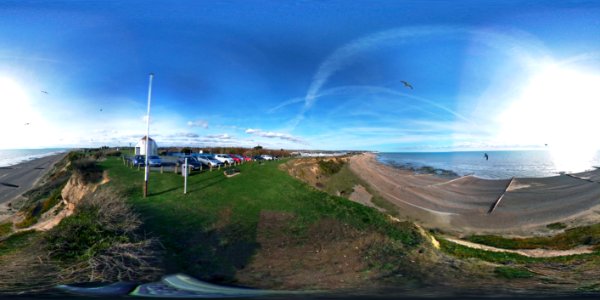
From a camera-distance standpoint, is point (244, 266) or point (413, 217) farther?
point (413, 217)

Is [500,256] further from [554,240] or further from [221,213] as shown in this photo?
[221,213]

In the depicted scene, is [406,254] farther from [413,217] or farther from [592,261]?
[413,217]

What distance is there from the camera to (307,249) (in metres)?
10.1

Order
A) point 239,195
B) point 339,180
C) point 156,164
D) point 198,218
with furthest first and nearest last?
point 339,180
point 156,164
point 239,195
point 198,218

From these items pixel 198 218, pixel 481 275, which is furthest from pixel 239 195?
pixel 481 275

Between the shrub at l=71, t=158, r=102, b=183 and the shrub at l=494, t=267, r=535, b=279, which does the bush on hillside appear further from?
the shrub at l=71, t=158, r=102, b=183

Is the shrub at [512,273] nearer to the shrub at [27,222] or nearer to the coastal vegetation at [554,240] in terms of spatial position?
the coastal vegetation at [554,240]

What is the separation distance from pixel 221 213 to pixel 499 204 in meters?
23.1

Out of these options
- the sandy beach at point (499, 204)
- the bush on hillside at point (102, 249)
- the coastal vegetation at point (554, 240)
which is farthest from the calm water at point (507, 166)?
the bush on hillside at point (102, 249)

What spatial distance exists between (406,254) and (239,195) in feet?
28.7

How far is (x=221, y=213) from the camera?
12.3 meters

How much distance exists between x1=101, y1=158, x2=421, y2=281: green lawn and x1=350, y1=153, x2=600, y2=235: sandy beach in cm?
875

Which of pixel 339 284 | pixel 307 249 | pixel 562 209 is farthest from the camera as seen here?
pixel 562 209

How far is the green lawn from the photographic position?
8.79 meters
